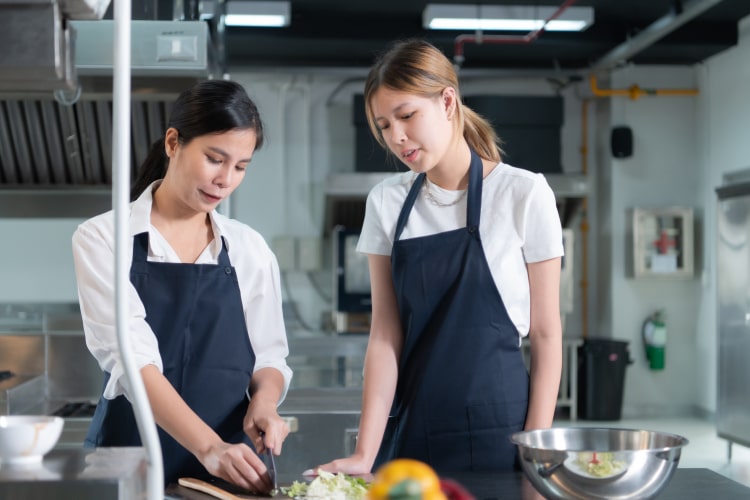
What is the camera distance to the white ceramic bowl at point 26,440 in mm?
1136

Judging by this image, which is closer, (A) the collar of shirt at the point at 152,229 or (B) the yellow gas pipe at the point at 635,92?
(A) the collar of shirt at the point at 152,229

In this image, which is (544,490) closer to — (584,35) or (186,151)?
(186,151)

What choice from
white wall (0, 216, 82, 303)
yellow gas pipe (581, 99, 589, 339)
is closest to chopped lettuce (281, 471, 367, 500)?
white wall (0, 216, 82, 303)

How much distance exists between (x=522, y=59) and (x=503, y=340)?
246 inches

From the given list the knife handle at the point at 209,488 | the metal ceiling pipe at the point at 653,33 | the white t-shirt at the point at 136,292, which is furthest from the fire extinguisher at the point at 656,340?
the knife handle at the point at 209,488

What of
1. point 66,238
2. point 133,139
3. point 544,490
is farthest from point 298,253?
point 544,490

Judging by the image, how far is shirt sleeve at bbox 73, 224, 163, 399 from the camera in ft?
5.43

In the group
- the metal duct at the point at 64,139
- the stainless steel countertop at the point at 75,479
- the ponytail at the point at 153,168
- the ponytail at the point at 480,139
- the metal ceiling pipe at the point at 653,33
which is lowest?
the stainless steel countertop at the point at 75,479

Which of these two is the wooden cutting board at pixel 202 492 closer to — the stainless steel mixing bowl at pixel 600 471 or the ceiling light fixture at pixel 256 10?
the stainless steel mixing bowl at pixel 600 471

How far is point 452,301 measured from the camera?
6.22ft

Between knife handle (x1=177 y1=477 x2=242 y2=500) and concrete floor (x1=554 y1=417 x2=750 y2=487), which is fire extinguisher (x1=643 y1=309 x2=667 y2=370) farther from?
knife handle (x1=177 y1=477 x2=242 y2=500)

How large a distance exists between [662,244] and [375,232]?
19.9ft

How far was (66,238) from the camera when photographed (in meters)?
7.04

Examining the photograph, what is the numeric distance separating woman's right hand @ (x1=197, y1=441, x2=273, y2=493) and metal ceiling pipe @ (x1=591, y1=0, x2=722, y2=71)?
5.01m
